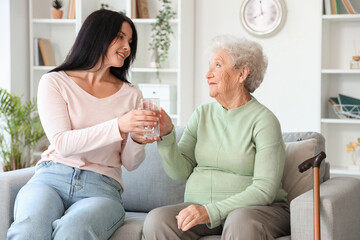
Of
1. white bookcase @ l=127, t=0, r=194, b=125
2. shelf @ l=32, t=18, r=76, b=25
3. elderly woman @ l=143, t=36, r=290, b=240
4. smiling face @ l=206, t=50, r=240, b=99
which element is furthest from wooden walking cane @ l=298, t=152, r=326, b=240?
shelf @ l=32, t=18, r=76, b=25

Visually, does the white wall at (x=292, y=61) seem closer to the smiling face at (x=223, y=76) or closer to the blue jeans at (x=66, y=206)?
the smiling face at (x=223, y=76)

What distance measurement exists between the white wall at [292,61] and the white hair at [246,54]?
2.19 meters

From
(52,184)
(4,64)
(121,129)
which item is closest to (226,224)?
(121,129)

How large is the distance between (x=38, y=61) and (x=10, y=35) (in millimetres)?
368

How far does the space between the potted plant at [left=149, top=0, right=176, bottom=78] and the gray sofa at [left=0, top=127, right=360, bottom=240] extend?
7.20 ft

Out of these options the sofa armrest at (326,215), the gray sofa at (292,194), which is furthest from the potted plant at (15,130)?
the sofa armrest at (326,215)

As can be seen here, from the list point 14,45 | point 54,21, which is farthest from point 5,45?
point 54,21

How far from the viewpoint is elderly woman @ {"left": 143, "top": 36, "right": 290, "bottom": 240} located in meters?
2.30

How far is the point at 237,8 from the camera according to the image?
5.03 metres

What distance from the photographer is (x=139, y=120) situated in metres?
2.31

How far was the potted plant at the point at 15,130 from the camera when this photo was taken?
473cm

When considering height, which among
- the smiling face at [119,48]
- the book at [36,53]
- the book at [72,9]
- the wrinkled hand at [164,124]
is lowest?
the wrinkled hand at [164,124]

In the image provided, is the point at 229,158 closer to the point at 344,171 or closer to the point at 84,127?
the point at 84,127

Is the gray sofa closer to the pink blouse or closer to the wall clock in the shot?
the pink blouse
